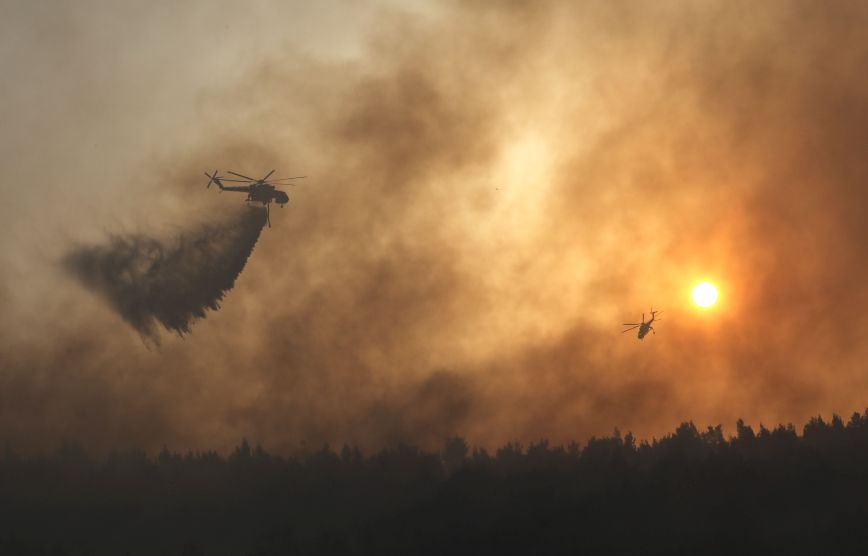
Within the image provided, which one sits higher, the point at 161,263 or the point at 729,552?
the point at 161,263

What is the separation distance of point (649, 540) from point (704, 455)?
3133 centimetres

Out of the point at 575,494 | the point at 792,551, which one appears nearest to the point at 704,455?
the point at 575,494

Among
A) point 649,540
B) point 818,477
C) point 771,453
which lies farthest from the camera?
point 771,453

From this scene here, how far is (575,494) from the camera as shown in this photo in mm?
192625

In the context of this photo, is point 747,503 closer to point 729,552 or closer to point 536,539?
point 729,552

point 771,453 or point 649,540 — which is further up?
point 771,453

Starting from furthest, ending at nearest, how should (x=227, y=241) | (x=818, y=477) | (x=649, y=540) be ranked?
(x=818, y=477), (x=649, y=540), (x=227, y=241)

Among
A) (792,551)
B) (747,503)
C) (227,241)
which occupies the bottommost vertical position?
(792,551)

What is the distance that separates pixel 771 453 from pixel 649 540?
39509 mm

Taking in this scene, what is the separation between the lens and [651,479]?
194m

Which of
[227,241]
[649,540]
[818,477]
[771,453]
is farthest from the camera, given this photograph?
[771,453]

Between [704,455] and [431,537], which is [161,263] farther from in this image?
[704,455]

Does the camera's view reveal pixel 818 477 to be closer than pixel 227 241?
No

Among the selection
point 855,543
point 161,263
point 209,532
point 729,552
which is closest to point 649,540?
point 729,552
